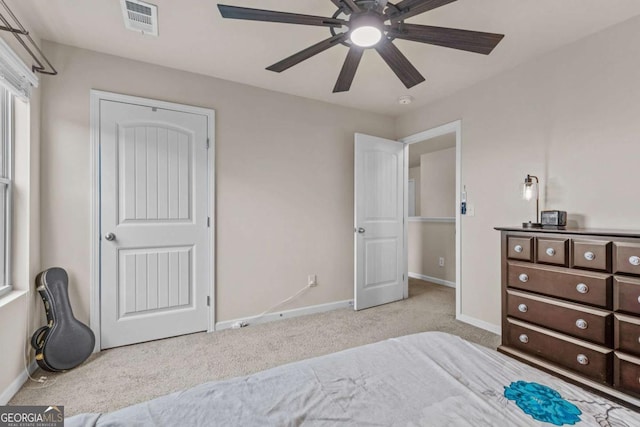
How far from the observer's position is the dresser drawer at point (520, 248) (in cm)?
218

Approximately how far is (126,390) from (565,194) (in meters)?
3.45

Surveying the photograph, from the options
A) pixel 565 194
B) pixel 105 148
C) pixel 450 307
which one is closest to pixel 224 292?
pixel 105 148

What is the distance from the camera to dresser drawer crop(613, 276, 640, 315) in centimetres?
169

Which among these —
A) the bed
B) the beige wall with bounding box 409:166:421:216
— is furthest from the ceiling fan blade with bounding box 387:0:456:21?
the beige wall with bounding box 409:166:421:216

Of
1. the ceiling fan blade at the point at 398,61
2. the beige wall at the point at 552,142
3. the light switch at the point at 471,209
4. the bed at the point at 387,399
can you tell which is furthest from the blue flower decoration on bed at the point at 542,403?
the light switch at the point at 471,209

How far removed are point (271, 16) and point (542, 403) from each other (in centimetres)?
182

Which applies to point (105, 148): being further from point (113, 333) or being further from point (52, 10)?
point (113, 333)

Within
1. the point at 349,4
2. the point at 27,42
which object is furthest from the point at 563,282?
the point at 27,42

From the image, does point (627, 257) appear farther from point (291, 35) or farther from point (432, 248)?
point (432, 248)

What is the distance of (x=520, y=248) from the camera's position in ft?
7.32

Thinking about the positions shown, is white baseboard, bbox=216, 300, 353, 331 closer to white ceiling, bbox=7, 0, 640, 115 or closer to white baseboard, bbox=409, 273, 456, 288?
white baseboard, bbox=409, 273, 456, 288

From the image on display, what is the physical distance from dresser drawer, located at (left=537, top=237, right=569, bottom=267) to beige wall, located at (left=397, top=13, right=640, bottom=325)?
1.63ft

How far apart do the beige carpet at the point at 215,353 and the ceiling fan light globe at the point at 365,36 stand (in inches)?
87.4

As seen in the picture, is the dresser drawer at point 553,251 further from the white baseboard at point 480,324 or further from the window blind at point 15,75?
the window blind at point 15,75
